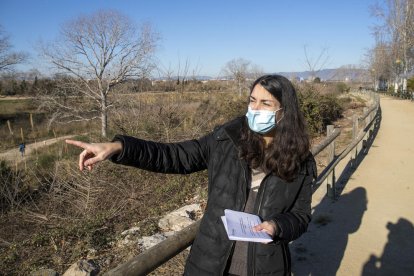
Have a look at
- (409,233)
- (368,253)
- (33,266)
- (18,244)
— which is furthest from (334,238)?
(18,244)

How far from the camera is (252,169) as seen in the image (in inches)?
78.6

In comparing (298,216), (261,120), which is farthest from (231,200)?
(261,120)

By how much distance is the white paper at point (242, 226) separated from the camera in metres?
1.68

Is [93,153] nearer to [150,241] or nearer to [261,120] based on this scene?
[261,120]

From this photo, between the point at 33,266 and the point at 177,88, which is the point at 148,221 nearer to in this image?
the point at 33,266

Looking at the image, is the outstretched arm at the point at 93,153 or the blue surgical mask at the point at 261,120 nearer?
A: the outstretched arm at the point at 93,153

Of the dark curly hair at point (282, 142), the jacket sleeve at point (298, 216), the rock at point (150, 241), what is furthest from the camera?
the rock at point (150, 241)

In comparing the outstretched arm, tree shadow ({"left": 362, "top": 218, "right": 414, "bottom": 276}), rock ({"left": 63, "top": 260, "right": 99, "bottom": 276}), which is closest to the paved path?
tree shadow ({"left": 362, "top": 218, "right": 414, "bottom": 276})

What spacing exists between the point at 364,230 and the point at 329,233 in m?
0.54

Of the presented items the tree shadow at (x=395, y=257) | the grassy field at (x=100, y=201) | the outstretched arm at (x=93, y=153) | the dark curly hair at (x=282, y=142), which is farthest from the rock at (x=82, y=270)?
the tree shadow at (x=395, y=257)

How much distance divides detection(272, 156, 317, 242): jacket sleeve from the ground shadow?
2.26 m

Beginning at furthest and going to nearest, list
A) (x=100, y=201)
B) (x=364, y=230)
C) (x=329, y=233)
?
(x=100, y=201) → (x=364, y=230) → (x=329, y=233)

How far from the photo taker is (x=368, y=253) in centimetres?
441

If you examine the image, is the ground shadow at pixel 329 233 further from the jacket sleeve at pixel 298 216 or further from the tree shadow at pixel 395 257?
the jacket sleeve at pixel 298 216
